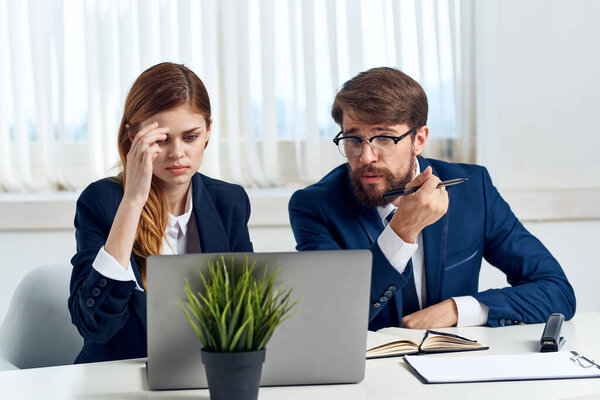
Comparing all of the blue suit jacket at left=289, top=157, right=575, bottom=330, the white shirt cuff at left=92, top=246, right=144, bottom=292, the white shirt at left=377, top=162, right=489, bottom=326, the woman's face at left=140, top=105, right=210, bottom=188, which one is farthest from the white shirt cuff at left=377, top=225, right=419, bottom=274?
the white shirt cuff at left=92, top=246, right=144, bottom=292

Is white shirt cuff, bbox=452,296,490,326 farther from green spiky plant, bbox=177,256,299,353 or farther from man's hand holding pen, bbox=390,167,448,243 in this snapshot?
green spiky plant, bbox=177,256,299,353

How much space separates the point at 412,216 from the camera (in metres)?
1.64

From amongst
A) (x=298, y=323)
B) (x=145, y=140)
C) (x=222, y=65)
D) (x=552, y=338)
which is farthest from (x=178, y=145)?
(x=222, y=65)

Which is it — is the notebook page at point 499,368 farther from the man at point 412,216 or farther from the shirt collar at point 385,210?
the shirt collar at point 385,210

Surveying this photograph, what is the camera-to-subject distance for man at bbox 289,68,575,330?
1688 millimetres

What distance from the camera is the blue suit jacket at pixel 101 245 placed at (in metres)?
1.42

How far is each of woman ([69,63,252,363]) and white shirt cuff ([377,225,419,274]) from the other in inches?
16.6

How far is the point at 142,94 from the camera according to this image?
163cm

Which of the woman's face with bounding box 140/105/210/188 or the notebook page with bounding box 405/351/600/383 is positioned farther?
the woman's face with bounding box 140/105/210/188

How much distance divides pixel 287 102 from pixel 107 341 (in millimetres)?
1512

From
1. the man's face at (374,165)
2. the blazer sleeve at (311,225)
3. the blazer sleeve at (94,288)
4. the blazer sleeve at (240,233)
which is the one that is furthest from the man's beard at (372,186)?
the blazer sleeve at (94,288)

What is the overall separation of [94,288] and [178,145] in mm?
393

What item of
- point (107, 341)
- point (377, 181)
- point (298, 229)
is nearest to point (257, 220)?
point (298, 229)

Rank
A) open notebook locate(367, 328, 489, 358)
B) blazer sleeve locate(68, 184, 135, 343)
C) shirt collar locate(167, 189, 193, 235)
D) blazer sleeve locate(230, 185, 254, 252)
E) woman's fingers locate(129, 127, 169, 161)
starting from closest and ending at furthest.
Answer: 1. open notebook locate(367, 328, 489, 358)
2. blazer sleeve locate(68, 184, 135, 343)
3. woman's fingers locate(129, 127, 169, 161)
4. shirt collar locate(167, 189, 193, 235)
5. blazer sleeve locate(230, 185, 254, 252)
